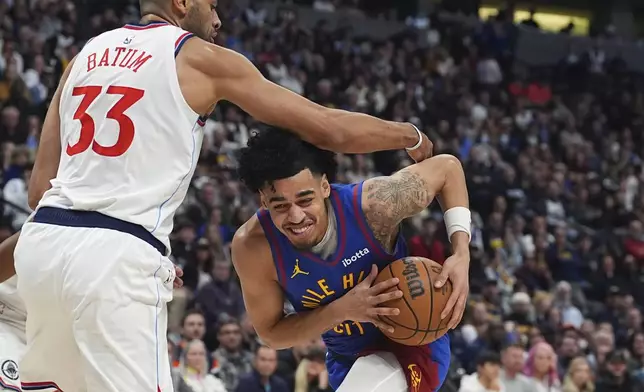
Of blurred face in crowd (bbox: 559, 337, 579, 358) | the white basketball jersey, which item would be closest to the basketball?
the white basketball jersey

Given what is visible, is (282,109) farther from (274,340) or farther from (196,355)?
(196,355)

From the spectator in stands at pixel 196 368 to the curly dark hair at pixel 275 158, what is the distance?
3.60m

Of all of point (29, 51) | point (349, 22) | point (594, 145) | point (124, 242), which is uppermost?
point (124, 242)

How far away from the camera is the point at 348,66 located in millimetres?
14531

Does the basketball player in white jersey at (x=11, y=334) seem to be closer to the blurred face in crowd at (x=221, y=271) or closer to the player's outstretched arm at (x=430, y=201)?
the player's outstretched arm at (x=430, y=201)

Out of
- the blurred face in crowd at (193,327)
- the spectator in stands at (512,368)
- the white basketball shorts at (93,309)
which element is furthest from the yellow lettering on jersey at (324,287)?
the spectator in stands at (512,368)

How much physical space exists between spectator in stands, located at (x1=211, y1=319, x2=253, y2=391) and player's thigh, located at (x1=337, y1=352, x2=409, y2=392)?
366cm

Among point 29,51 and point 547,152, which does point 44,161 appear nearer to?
point 29,51

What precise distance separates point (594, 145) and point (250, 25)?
607 centimetres

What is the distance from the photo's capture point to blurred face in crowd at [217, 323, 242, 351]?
7.51 meters

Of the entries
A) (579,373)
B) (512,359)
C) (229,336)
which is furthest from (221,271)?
(579,373)

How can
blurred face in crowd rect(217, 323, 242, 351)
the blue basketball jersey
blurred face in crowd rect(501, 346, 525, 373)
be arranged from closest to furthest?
the blue basketball jersey
blurred face in crowd rect(217, 323, 242, 351)
blurred face in crowd rect(501, 346, 525, 373)

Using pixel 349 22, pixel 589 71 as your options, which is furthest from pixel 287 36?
pixel 589 71

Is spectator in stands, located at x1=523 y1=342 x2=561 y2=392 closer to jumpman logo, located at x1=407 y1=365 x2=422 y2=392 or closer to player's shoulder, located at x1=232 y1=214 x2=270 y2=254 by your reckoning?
jumpman logo, located at x1=407 y1=365 x2=422 y2=392
